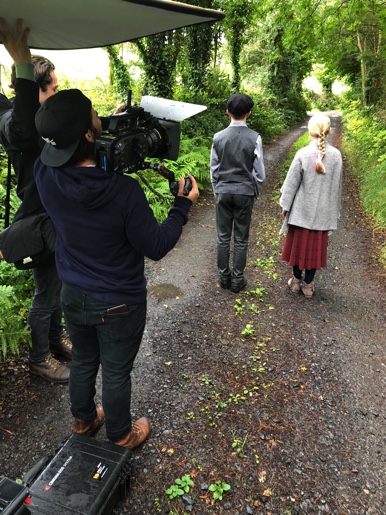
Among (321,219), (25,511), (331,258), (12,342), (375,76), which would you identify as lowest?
(331,258)

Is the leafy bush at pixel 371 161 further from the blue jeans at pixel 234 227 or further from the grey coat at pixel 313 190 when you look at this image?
the blue jeans at pixel 234 227

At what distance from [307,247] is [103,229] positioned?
3250mm

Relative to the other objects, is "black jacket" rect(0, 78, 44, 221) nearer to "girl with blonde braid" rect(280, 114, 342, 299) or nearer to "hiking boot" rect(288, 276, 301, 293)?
"girl with blonde braid" rect(280, 114, 342, 299)

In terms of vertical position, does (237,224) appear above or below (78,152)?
below

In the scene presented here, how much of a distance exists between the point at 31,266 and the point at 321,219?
329 cm

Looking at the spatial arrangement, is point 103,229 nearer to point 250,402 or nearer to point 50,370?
point 50,370

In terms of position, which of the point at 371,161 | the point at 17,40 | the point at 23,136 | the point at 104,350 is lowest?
the point at 371,161

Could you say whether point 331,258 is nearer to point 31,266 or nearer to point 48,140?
point 31,266

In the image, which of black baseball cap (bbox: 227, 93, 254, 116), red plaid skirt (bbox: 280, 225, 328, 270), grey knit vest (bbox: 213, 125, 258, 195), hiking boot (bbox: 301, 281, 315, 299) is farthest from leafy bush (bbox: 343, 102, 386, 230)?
black baseball cap (bbox: 227, 93, 254, 116)

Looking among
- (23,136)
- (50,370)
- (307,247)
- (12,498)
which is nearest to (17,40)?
(23,136)

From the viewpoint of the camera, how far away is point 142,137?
6.39 ft

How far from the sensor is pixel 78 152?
5.83 ft

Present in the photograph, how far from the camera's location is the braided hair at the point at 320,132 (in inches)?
157

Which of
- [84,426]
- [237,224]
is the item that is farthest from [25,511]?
[237,224]
